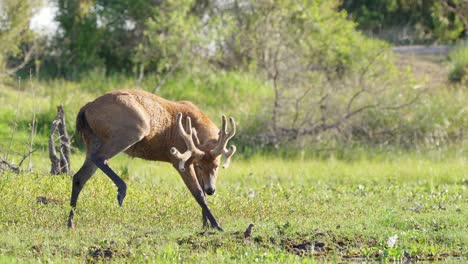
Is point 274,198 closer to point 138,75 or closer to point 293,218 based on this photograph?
point 293,218

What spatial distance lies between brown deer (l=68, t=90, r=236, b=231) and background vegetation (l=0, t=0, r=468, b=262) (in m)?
0.49

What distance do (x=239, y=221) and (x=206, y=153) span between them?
3.02 ft

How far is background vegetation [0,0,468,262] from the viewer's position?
9383 mm

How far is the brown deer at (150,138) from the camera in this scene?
10555 mm

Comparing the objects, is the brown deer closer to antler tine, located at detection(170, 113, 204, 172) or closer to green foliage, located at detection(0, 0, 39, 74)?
antler tine, located at detection(170, 113, 204, 172)

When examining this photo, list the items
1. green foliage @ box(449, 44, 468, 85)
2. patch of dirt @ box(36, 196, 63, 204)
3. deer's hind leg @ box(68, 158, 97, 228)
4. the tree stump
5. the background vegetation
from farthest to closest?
green foliage @ box(449, 44, 468, 85), the tree stump, patch of dirt @ box(36, 196, 63, 204), deer's hind leg @ box(68, 158, 97, 228), the background vegetation

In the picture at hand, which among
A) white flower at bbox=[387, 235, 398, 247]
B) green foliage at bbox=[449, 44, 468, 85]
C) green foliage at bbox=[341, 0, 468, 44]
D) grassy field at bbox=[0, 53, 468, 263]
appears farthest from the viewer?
green foliage at bbox=[341, 0, 468, 44]

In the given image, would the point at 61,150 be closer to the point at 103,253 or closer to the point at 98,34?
the point at 103,253

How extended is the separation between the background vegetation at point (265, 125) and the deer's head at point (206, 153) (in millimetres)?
570

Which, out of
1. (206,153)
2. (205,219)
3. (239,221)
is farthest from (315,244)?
(206,153)

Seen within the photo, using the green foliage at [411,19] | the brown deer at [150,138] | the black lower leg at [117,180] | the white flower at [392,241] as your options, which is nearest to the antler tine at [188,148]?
the brown deer at [150,138]

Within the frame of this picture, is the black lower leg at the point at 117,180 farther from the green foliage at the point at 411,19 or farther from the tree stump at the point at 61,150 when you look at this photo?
the green foliage at the point at 411,19

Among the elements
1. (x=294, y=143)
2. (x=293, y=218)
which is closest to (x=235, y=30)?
(x=294, y=143)

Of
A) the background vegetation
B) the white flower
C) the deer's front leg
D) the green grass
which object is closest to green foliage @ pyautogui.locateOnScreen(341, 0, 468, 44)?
the background vegetation
